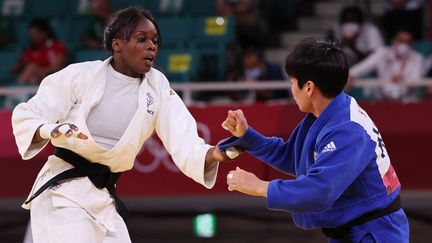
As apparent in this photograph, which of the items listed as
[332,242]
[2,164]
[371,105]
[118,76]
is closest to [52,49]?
[2,164]

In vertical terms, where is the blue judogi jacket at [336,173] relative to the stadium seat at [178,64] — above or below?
above

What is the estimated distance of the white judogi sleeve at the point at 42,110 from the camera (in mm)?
4191

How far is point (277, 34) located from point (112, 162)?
6.31m

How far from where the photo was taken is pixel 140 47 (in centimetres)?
436

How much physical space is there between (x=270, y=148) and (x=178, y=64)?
4878mm

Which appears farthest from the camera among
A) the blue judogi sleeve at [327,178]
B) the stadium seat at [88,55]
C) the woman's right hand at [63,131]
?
the stadium seat at [88,55]

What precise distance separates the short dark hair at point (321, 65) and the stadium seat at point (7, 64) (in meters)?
6.26

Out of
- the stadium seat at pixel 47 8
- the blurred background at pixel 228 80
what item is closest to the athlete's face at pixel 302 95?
the blurred background at pixel 228 80

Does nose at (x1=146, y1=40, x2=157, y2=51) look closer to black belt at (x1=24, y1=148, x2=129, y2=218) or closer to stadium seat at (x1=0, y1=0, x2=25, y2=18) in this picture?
black belt at (x1=24, y1=148, x2=129, y2=218)

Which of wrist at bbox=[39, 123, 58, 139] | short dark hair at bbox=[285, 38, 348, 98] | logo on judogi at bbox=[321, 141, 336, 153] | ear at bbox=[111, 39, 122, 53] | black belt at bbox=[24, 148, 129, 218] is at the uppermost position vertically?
short dark hair at bbox=[285, 38, 348, 98]

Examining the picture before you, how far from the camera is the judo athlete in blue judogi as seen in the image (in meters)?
3.58

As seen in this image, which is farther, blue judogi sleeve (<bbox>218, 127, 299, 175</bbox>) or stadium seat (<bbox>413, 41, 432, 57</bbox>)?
stadium seat (<bbox>413, 41, 432, 57</bbox>)

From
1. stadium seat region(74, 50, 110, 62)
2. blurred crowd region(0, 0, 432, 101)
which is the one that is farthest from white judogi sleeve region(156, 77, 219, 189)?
stadium seat region(74, 50, 110, 62)

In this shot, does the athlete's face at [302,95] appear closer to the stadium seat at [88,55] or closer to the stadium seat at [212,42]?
the stadium seat at [212,42]
